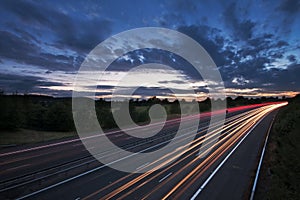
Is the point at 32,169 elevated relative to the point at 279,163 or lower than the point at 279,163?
elevated

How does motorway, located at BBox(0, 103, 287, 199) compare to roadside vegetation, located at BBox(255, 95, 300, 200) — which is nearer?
motorway, located at BBox(0, 103, 287, 199)

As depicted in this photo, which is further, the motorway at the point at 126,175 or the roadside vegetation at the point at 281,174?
the roadside vegetation at the point at 281,174

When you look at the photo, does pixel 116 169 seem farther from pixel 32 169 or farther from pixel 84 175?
pixel 32 169

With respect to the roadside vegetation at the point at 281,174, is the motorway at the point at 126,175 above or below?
above

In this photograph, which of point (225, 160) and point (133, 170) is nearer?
point (133, 170)

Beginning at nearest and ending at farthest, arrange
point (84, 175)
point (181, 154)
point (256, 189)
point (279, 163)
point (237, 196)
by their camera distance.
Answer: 1. point (237, 196)
2. point (256, 189)
3. point (84, 175)
4. point (279, 163)
5. point (181, 154)

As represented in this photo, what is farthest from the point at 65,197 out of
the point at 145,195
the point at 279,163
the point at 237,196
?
the point at 279,163

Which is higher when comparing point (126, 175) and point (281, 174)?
point (126, 175)

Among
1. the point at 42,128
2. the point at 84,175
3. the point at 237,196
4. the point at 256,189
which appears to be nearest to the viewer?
the point at 237,196

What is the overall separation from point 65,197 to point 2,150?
15796 mm

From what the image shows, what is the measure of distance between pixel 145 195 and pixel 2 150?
1876 cm

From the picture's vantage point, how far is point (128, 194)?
1266 cm

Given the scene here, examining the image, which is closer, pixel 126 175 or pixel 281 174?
pixel 126 175

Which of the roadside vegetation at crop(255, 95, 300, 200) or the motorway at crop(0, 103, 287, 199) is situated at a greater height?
the motorway at crop(0, 103, 287, 199)
